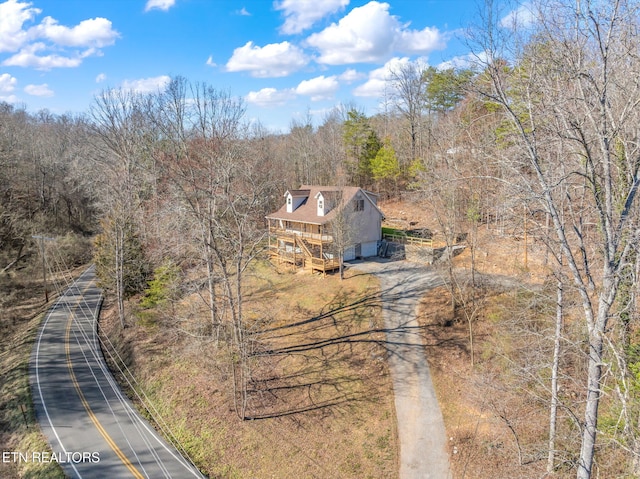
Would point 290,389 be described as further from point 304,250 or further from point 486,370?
point 304,250

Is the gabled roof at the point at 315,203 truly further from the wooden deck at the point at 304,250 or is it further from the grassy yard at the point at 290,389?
the grassy yard at the point at 290,389

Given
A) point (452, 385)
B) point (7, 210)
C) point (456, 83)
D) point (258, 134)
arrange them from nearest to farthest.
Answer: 1. point (456, 83)
2. point (452, 385)
3. point (7, 210)
4. point (258, 134)

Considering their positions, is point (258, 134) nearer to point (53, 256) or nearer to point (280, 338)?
point (53, 256)

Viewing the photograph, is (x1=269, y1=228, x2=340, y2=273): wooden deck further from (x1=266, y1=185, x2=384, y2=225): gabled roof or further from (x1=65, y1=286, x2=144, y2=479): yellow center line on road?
(x1=65, y1=286, x2=144, y2=479): yellow center line on road

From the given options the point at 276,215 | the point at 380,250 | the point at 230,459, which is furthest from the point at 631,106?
the point at 276,215

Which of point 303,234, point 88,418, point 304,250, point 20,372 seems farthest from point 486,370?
point 20,372

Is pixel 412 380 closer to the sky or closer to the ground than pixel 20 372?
closer to the sky

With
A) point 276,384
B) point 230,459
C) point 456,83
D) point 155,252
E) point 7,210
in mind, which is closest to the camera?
point 456,83
